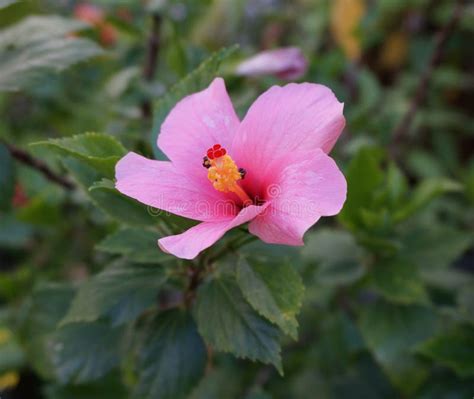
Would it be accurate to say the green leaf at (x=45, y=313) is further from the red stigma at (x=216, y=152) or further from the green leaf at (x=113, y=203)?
the red stigma at (x=216, y=152)

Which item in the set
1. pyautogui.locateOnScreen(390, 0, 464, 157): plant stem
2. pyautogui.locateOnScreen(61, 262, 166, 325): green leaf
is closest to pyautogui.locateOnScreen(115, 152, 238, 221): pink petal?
pyautogui.locateOnScreen(61, 262, 166, 325): green leaf

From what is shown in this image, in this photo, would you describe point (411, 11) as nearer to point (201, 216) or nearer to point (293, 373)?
point (293, 373)

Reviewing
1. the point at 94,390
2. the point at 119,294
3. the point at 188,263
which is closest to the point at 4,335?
the point at 94,390

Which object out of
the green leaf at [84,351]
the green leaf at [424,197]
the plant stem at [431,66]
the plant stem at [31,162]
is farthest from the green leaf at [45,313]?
the plant stem at [431,66]

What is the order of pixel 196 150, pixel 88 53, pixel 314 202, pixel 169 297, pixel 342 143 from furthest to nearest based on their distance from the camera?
pixel 342 143 < pixel 169 297 < pixel 88 53 < pixel 196 150 < pixel 314 202

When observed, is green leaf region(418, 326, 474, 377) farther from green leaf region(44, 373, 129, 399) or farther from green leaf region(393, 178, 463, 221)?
green leaf region(44, 373, 129, 399)

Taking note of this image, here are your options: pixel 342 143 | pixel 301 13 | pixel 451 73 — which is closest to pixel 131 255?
pixel 342 143

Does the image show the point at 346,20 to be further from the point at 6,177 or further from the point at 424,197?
the point at 6,177
